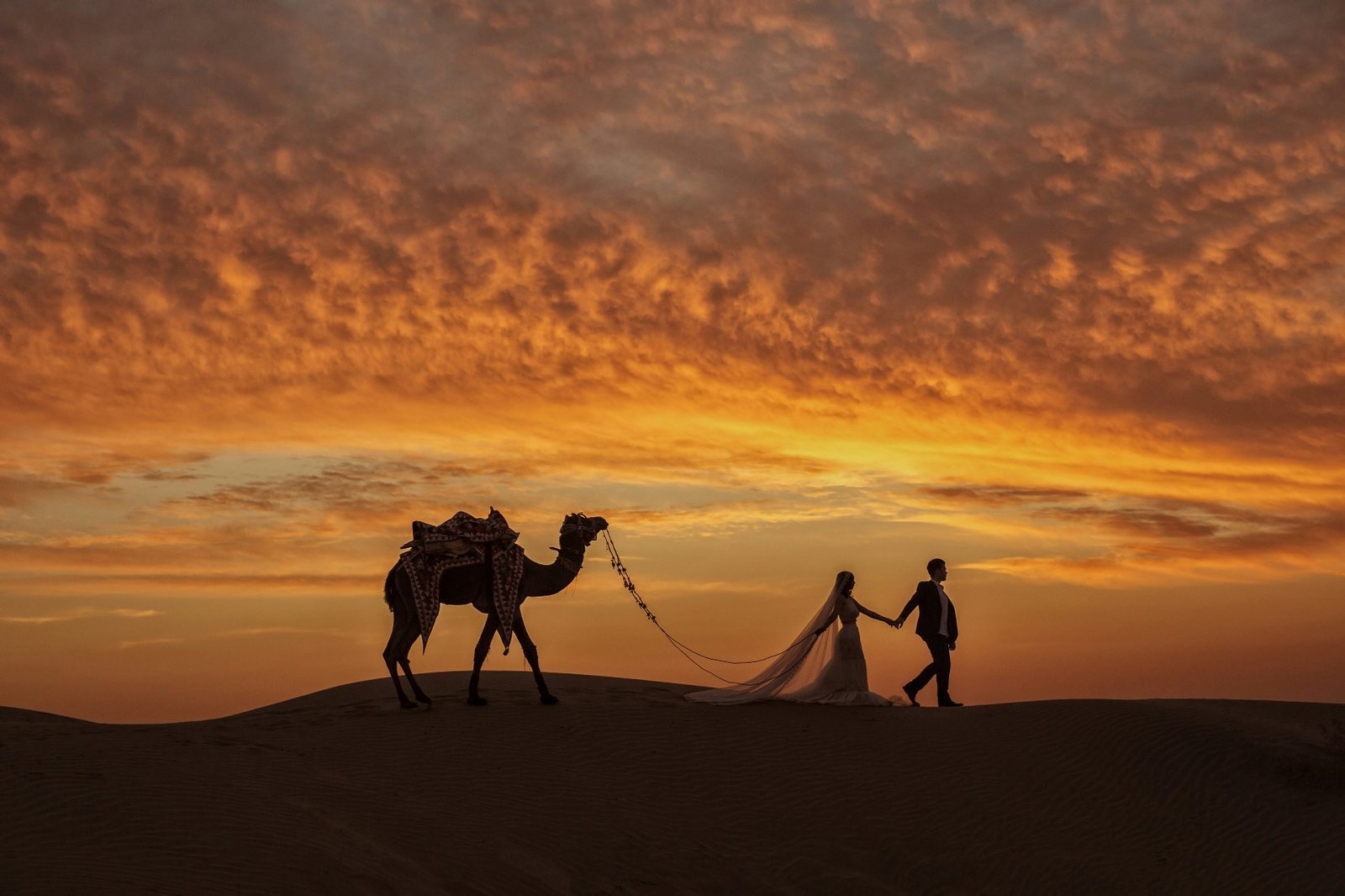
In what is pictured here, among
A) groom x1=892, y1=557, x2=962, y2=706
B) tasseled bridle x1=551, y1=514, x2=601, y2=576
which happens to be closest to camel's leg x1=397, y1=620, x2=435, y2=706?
tasseled bridle x1=551, y1=514, x2=601, y2=576

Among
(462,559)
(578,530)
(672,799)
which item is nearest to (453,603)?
(462,559)

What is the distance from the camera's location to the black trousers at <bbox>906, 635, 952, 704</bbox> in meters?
25.0

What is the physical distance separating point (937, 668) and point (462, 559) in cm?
929

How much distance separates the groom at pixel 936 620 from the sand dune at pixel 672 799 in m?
0.87

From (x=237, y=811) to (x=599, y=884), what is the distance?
14.6 ft

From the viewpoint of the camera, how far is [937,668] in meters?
25.3

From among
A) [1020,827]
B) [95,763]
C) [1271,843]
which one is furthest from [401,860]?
[1271,843]

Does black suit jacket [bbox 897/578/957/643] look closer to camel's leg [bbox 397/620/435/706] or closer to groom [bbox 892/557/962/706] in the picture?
groom [bbox 892/557/962/706]

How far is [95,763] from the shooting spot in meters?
17.3

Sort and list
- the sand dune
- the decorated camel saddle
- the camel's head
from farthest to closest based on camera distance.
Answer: the camel's head, the decorated camel saddle, the sand dune

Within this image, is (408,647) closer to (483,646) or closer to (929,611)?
(483,646)

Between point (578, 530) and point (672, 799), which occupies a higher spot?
point (578, 530)

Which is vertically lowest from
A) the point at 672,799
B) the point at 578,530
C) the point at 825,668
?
the point at 672,799

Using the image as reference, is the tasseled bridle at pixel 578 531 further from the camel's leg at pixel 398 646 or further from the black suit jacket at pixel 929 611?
the black suit jacket at pixel 929 611
